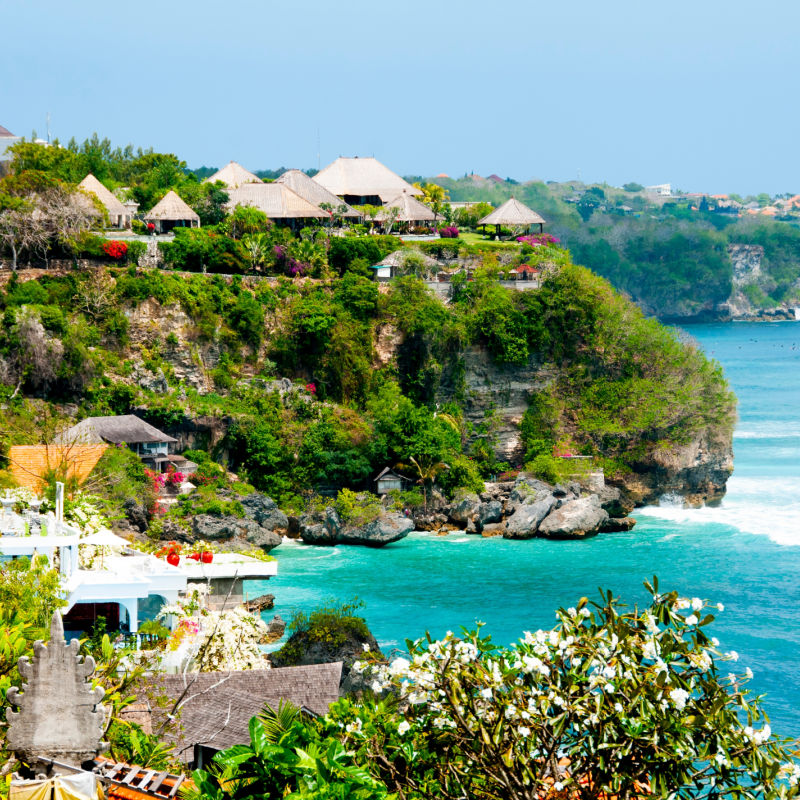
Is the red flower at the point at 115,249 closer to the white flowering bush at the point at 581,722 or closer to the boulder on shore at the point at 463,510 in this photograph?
the boulder on shore at the point at 463,510

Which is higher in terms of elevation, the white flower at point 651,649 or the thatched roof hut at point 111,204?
the thatched roof hut at point 111,204

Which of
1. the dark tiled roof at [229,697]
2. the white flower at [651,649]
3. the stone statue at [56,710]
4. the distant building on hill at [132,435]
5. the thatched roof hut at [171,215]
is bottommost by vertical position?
the distant building on hill at [132,435]

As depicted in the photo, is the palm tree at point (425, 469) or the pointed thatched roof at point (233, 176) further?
the pointed thatched roof at point (233, 176)

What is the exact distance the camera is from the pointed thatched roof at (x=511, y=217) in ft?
202

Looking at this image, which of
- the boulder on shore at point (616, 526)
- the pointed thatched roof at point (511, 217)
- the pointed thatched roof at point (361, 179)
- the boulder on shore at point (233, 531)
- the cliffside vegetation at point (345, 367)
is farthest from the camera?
the pointed thatched roof at point (361, 179)

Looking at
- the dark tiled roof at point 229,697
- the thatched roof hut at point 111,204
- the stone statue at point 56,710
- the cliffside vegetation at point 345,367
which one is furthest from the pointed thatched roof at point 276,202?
the stone statue at point 56,710

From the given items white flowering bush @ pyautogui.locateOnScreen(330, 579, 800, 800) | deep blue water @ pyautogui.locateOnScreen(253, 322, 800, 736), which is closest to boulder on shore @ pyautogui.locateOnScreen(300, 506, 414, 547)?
deep blue water @ pyautogui.locateOnScreen(253, 322, 800, 736)

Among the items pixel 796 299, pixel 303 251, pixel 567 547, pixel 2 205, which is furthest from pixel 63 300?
pixel 796 299

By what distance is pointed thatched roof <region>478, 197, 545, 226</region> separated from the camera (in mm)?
61531

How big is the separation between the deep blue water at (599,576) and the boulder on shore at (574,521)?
57 centimetres

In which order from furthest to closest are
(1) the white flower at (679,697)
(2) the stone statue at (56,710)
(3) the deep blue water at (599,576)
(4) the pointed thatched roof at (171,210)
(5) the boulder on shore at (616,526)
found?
(4) the pointed thatched roof at (171,210) < (5) the boulder on shore at (616,526) < (3) the deep blue water at (599,576) < (2) the stone statue at (56,710) < (1) the white flower at (679,697)

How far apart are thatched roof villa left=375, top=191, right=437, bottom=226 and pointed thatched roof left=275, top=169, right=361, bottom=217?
4.42 ft

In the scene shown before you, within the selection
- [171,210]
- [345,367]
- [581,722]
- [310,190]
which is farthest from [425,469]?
[581,722]

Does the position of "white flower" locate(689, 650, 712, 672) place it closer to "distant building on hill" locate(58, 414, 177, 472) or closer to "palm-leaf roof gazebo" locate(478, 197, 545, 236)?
"distant building on hill" locate(58, 414, 177, 472)
